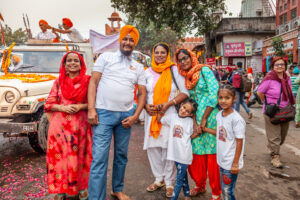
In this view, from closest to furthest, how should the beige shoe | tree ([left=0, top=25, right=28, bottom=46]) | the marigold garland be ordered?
the beige shoe → the marigold garland → tree ([left=0, top=25, right=28, bottom=46])

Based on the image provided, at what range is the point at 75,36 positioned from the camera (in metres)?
6.21

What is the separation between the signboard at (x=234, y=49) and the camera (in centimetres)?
2373

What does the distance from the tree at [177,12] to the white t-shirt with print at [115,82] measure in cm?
1103

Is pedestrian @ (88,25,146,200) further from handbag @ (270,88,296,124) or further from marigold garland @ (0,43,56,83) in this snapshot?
handbag @ (270,88,296,124)

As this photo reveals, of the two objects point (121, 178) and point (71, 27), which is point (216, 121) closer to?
point (121, 178)

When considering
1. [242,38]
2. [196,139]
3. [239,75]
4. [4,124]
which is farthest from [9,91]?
[242,38]

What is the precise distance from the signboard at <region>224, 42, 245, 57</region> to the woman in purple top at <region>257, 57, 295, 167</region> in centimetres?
2178

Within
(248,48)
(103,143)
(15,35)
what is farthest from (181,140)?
(15,35)

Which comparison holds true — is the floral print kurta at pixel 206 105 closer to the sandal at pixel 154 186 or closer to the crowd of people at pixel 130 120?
the crowd of people at pixel 130 120

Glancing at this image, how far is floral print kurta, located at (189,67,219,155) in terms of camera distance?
2.46m

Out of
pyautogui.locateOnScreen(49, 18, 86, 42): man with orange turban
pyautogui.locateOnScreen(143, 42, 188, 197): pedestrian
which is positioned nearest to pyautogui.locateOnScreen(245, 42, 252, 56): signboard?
pyautogui.locateOnScreen(49, 18, 86, 42): man with orange turban

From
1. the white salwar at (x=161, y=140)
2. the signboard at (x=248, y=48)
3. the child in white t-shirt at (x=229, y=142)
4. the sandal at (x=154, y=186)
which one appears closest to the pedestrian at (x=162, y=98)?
the white salwar at (x=161, y=140)

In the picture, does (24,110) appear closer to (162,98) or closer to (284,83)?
(162,98)

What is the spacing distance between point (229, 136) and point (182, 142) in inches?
19.7
